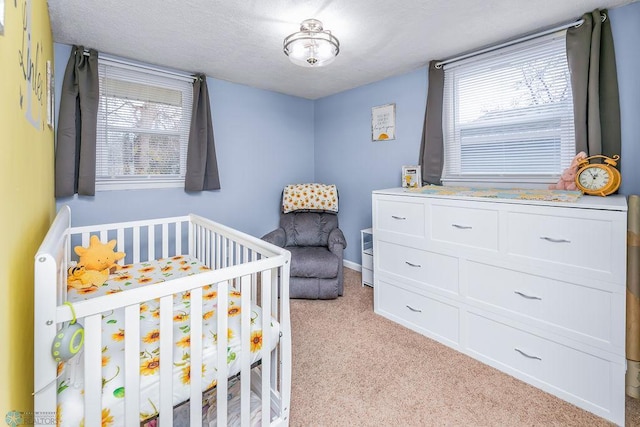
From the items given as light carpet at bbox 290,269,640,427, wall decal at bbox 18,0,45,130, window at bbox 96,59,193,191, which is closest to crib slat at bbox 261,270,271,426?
light carpet at bbox 290,269,640,427

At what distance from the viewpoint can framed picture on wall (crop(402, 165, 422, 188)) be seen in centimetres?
295

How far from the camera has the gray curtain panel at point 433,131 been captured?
9.18 feet

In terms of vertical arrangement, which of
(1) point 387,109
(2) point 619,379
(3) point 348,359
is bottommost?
(3) point 348,359

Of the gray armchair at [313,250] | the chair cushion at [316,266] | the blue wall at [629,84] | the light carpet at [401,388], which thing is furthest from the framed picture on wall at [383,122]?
the light carpet at [401,388]

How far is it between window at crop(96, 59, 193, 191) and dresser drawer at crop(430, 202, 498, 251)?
238 cm

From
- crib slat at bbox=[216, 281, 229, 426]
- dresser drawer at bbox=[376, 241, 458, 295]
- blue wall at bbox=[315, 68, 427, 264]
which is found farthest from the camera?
blue wall at bbox=[315, 68, 427, 264]

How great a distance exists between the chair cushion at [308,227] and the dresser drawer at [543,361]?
5.73 ft

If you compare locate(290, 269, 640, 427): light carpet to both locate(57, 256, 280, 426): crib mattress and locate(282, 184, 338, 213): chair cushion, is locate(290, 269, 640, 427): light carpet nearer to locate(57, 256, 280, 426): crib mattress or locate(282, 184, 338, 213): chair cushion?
locate(57, 256, 280, 426): crib mattress

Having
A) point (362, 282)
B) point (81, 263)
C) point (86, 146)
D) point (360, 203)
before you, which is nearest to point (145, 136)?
point (86, 146)

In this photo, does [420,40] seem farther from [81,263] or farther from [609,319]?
[81,263]

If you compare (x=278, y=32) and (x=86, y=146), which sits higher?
(x=278, y=32)

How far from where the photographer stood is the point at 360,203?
3707mm

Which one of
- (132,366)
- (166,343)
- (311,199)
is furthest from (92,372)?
(311,199)

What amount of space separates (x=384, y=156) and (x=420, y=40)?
1239mm
